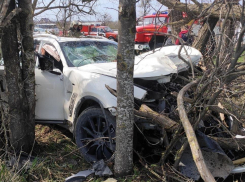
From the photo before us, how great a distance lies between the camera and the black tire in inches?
142

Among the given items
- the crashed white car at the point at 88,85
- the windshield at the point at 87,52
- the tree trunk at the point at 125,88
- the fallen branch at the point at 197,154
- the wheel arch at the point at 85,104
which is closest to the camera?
the fallen branch at the point at 197,154

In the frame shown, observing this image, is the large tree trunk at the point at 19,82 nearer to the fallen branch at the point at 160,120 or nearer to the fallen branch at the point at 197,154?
the fallen branch at the point at 160,120

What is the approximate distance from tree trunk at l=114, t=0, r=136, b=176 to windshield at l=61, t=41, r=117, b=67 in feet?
4.89

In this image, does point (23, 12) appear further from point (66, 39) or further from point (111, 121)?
point (111, 121)

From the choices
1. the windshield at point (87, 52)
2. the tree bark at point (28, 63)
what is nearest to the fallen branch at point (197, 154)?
the windshield at point (87, 52)

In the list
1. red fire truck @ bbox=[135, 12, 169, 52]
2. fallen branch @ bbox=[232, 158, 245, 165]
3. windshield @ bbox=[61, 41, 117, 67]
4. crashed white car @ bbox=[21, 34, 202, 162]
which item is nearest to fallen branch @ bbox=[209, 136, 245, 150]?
fallen branch @ bbox=[232, 158, 245, 165]

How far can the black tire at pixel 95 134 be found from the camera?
362 centimetres

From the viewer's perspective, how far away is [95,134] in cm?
379

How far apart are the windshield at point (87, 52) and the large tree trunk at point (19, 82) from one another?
0.70 m

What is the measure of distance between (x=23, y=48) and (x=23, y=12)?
50 cm

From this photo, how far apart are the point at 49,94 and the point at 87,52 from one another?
3.21ft

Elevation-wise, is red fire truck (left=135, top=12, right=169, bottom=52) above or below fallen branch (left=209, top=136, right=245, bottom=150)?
above

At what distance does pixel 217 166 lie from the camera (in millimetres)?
3268

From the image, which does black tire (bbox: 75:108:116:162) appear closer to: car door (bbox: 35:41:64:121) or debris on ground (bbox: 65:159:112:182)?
debris on ground (bbox: 65:159:112:182)
